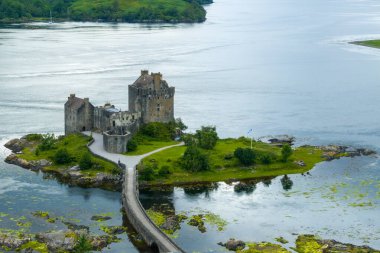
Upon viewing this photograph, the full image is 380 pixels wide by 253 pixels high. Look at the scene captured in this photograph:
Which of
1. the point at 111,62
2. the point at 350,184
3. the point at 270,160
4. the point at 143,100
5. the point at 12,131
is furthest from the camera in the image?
the point at 111,62

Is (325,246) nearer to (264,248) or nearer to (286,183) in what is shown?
(264,248)

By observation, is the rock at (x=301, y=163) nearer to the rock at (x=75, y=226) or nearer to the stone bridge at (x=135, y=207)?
the stone bridge at (x=135, y=207)

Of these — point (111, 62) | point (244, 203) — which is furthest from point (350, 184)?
point (111, 62)

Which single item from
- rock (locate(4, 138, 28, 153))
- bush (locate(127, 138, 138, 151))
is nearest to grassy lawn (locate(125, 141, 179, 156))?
bush (locate(127, 138, 138, 151))

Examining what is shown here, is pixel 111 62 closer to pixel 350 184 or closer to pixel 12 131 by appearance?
pixel 12 131

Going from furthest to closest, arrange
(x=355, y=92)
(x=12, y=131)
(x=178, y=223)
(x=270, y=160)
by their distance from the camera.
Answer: (x=355, y=92) < (x=12, y=131) < (x=270, y=160) < (x=178, y=223)

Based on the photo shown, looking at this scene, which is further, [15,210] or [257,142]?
[257,142]

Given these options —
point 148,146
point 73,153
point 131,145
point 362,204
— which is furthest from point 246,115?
point 362,204
